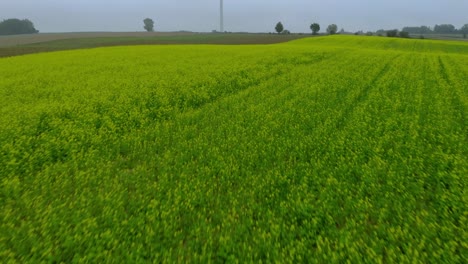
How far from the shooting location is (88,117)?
29.4 ft

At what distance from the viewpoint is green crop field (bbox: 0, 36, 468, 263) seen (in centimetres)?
375

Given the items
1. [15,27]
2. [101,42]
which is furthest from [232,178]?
[15,27]

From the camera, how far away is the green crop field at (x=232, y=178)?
3.75 metres

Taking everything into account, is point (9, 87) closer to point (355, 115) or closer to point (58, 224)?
point (58, 224)

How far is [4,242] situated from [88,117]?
5.75 metres

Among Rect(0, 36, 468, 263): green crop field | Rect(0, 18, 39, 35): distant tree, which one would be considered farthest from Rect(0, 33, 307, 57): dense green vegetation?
Rect(0, 18, 39, 35): distant tree

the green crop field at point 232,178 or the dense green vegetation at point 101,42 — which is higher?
the dense green vegetation at point 101,42

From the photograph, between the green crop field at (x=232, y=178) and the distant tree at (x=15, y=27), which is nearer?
the green crop field at (x=232, y=178)

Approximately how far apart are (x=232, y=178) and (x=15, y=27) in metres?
198

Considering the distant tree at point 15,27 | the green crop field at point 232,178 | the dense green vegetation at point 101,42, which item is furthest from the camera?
the distant tree at point 15,27

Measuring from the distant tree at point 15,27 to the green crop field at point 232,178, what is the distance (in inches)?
7287

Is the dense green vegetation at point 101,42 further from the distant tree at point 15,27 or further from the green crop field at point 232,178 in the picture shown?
the distant tree at point 15,27

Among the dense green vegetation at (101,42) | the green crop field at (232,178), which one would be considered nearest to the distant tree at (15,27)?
the dense green vegetation at (101,42)

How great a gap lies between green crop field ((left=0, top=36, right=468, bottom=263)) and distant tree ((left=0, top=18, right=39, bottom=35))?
185m
